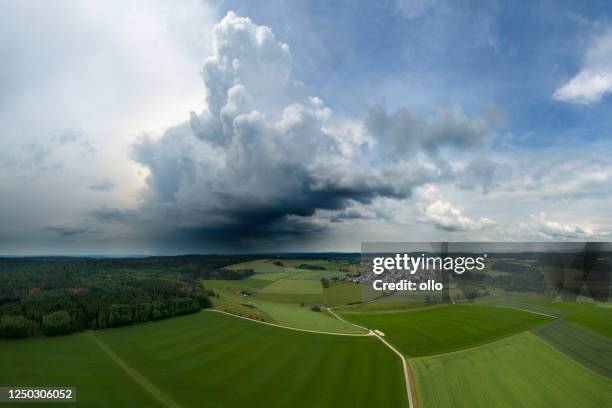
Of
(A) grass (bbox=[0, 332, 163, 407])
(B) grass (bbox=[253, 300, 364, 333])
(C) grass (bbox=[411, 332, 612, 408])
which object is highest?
(C) grass (bbox=[411, 332, 612, 408])

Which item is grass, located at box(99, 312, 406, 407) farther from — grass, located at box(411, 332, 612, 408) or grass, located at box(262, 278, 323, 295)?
grass, located at box(262, 278, 323, 295)

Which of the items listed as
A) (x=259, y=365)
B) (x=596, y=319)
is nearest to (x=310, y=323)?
(x=259, y=365)

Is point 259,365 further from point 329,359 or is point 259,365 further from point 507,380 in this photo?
point 507,380

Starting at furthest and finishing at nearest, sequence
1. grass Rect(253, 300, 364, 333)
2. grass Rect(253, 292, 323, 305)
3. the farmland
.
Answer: grass Rect(253, 292, 323, 305) → grass Rect(253, 300, 364, 333) → the farmland

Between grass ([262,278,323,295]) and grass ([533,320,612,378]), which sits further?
grass ([262,278,323,295])

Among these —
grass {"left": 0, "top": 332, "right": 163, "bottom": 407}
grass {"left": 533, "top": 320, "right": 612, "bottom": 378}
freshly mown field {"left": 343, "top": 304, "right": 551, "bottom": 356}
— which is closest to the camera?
grass {"left": 0, "top": 332, "right": 163, "bottom": 407}

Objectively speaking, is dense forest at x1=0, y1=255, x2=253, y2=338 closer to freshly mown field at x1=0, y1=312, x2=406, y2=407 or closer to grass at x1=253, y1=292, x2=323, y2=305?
freshly mown field at x1=0, y1=312, x2=406, y2=407

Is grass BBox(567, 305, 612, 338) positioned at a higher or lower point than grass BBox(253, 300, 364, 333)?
higher

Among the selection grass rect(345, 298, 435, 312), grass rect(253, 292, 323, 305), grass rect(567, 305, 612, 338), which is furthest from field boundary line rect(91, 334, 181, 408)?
grass rect(567, 305, 612, 338)
